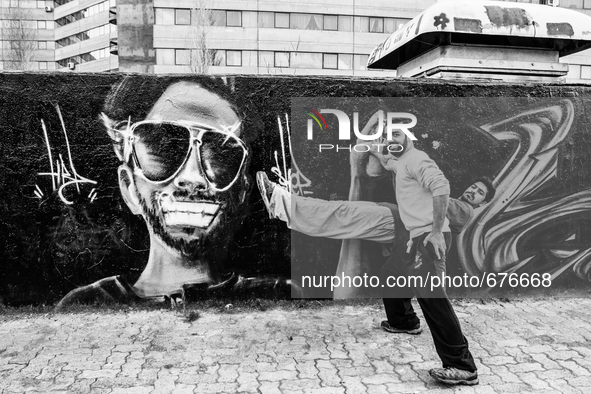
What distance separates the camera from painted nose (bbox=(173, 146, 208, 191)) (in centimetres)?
414

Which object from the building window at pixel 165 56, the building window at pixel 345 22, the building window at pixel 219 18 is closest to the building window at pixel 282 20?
the building window at pixel 219 18

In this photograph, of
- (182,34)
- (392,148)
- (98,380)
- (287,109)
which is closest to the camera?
(98,380)

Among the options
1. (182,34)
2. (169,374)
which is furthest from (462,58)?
(182,34)

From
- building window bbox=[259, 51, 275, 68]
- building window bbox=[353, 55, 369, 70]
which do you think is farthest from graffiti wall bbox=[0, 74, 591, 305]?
building window bbox=[353, 55, 369, 70]

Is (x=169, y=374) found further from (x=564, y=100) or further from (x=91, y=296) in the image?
(x=564, y=100)

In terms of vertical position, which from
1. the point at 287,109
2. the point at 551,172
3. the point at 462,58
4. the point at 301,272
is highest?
the point at 462,58

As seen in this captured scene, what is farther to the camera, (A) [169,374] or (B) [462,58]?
(B) [462,58]

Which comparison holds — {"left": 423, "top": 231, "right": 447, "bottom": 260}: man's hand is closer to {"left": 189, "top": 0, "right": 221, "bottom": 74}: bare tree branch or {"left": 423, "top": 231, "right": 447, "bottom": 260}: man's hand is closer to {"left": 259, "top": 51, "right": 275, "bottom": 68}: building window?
{"left": 189, "top": 0, "right": 221, "bottom": 74}: bare tree branch

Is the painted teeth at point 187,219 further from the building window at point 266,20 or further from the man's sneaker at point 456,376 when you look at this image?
the building window at point 266,20

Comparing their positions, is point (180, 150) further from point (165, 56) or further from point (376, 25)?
point (376, 25)

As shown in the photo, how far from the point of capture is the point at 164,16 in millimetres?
27875

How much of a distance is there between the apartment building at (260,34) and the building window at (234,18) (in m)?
0.06

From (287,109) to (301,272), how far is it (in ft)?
5.02

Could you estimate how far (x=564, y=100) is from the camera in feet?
14.8
